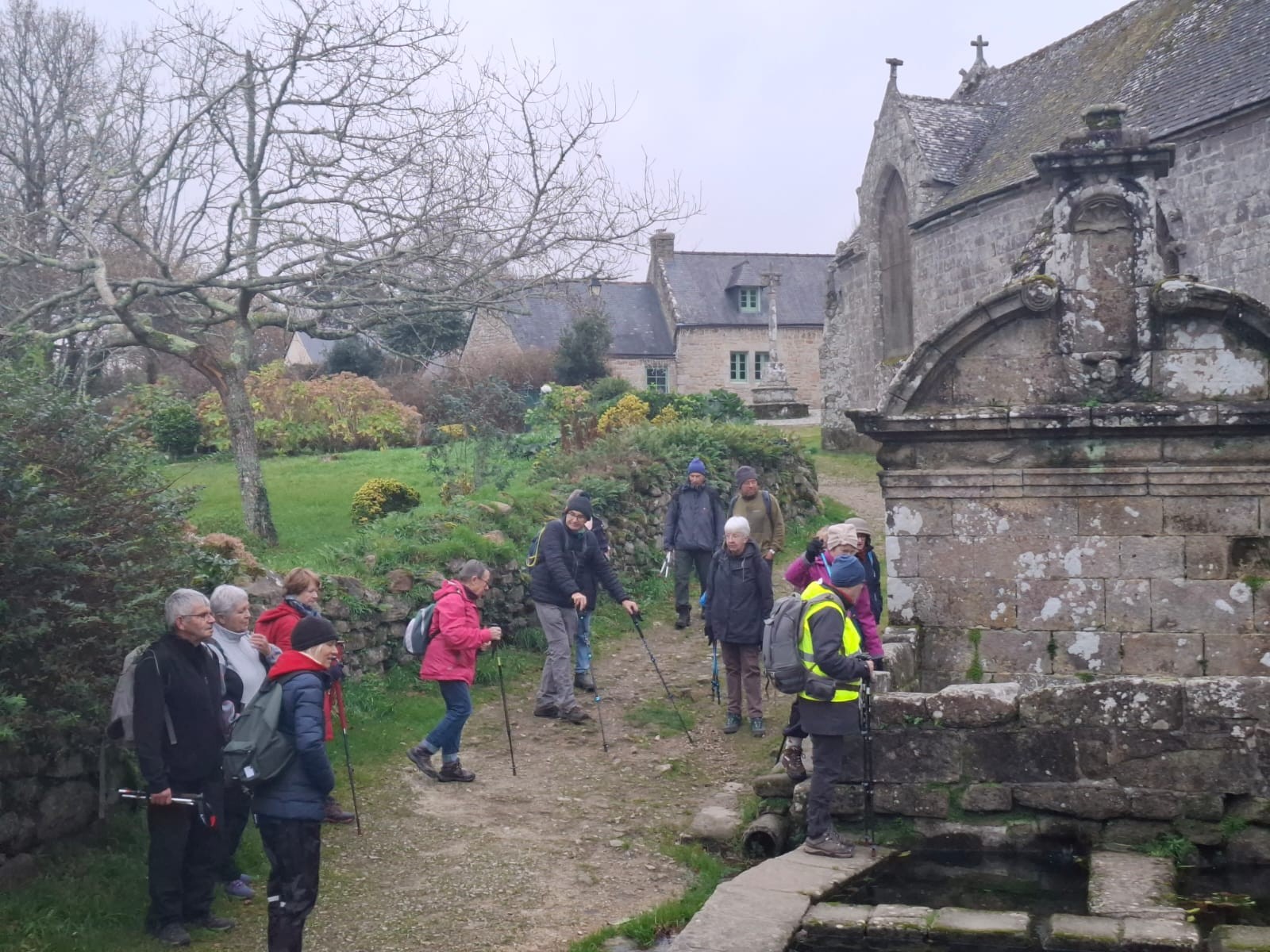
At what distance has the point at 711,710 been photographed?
32.4 ft

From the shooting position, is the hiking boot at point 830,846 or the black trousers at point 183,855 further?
the hiking boot at point 830,846

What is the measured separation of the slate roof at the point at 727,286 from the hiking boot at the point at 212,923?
40120mm

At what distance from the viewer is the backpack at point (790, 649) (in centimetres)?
638

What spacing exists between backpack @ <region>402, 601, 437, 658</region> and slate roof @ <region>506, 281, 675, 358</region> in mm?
34815

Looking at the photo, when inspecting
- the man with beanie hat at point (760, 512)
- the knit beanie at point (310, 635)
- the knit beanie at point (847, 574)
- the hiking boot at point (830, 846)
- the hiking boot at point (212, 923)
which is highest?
the man with beanie hat at point (760, 512)

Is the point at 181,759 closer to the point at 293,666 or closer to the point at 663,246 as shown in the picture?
the point at 293,666

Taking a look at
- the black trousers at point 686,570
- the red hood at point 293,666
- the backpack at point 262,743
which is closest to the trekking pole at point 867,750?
the red hood at point 293,666

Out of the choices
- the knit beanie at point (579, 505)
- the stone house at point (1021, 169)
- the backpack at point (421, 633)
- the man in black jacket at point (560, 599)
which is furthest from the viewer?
the stone house at point (1021, 169)

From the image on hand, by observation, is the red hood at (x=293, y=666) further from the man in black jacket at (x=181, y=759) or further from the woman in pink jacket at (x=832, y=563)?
the woman in pink jacket at (x=832, y=563)

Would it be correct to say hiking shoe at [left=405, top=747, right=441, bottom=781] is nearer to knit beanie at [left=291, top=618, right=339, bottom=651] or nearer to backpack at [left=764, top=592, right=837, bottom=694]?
backpack at [left=764, top=592, right=837, bottom=694]

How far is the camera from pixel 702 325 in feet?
148

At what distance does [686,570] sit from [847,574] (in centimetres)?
615

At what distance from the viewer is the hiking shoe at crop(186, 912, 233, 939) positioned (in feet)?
18.9

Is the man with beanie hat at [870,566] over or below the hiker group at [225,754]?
over
